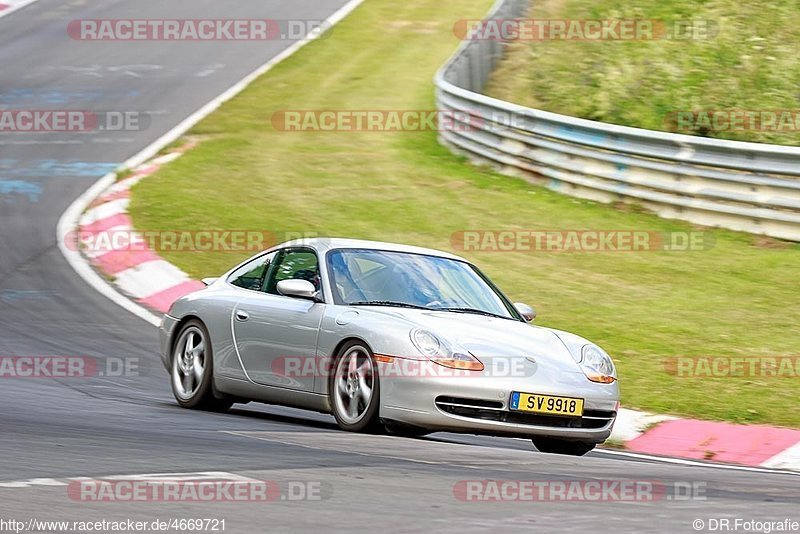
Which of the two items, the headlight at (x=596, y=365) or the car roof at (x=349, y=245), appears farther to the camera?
the car roof at (x=349, y=245)

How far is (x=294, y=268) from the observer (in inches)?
364

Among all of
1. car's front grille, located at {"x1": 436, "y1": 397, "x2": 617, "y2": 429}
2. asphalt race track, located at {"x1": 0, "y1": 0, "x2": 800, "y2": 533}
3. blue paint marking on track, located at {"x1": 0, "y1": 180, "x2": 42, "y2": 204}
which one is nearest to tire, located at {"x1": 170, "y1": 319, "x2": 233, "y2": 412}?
asphalt race track, located at {"x1": 0, "y1": 0, "x2": 800, "y2": 533}

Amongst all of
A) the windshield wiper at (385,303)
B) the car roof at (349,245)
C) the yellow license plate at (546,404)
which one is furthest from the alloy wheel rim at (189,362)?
the yellow license plate at (546,404)

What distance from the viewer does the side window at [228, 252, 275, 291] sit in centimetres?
952

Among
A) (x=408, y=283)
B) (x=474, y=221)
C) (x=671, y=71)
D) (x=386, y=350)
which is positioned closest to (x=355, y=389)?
(x=386, y=350)

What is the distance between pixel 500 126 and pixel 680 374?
892 cm

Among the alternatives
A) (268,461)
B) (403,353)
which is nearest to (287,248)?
(403,353)

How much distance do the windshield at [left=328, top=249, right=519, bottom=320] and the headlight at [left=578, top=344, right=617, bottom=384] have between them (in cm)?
73

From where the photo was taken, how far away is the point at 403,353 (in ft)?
26.0

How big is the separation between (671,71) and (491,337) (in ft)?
42.4

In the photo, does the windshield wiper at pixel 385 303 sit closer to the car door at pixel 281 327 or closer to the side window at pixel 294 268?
the car door at pixel 281 327

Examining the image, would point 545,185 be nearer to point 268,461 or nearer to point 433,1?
point 268,461

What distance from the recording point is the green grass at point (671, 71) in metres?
19.3

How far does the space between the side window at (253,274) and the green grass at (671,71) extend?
1028 centimetres
